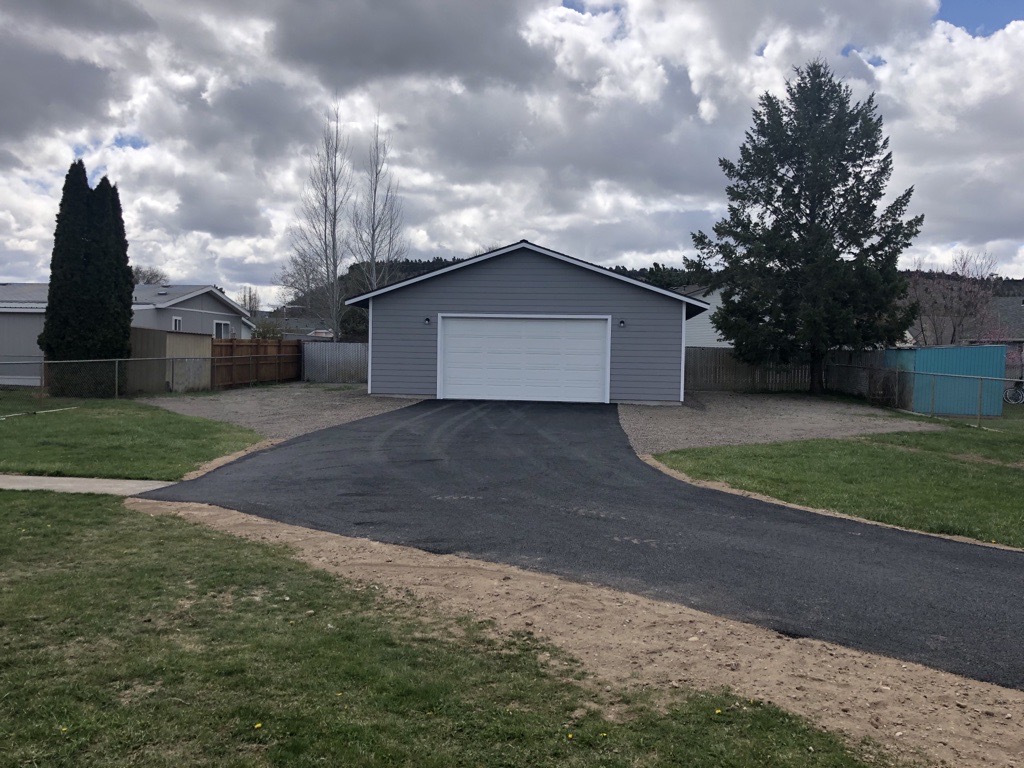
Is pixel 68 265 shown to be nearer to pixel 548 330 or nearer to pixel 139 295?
pixel 139 295

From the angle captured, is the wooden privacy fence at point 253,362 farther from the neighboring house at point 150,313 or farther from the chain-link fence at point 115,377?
the neighboring house at point 150,313

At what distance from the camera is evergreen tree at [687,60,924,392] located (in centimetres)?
2658

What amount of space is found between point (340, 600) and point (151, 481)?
5949 mm

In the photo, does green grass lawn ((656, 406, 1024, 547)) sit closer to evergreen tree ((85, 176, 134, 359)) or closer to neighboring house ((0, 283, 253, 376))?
evergreen tree ((85, 176, 134, 359))

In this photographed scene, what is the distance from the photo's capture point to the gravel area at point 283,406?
Result: 17.0 metres

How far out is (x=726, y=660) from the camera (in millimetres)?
4879

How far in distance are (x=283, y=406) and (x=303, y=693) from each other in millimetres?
17585

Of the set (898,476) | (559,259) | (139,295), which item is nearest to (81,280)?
(139,295)

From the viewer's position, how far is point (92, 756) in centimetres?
352

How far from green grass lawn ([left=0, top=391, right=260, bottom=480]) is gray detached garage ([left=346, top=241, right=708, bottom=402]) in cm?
809

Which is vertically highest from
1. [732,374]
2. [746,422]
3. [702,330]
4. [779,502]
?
[702,330]

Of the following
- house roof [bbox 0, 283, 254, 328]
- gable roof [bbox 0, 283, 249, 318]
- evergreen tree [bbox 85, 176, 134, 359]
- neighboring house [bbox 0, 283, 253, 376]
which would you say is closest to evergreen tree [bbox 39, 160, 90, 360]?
evergreen tree [bbox 85, 176, 134, 359]

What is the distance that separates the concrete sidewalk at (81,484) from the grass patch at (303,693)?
12.3 ft

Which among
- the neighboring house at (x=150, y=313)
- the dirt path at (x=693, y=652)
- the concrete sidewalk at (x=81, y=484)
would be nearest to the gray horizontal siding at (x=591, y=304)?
the neighboring house at (x=150, y=313)
